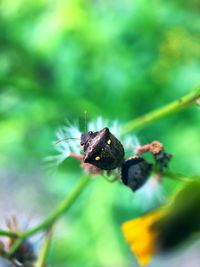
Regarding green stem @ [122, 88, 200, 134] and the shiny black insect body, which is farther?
green stem @ [122, 88, 200, 134]

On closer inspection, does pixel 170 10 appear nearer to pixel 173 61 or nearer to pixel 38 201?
pixel 173 61

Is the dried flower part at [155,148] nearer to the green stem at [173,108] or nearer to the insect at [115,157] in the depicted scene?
the insect at [115,157]

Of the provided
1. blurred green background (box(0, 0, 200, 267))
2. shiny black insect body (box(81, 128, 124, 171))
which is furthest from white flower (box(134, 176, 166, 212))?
blurred green background (box(0, 0, 200, 267))

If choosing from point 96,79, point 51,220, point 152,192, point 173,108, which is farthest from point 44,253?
point 96,79

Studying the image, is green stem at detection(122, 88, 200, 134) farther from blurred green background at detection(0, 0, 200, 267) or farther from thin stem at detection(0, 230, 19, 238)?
blurred green background at detection(0, 0, 200, 267)

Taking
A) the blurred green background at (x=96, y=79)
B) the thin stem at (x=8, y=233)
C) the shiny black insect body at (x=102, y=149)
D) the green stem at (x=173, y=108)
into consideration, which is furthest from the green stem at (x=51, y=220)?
the blurred green background at (x=96, y=79)

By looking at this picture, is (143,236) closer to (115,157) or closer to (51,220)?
(115,157)
